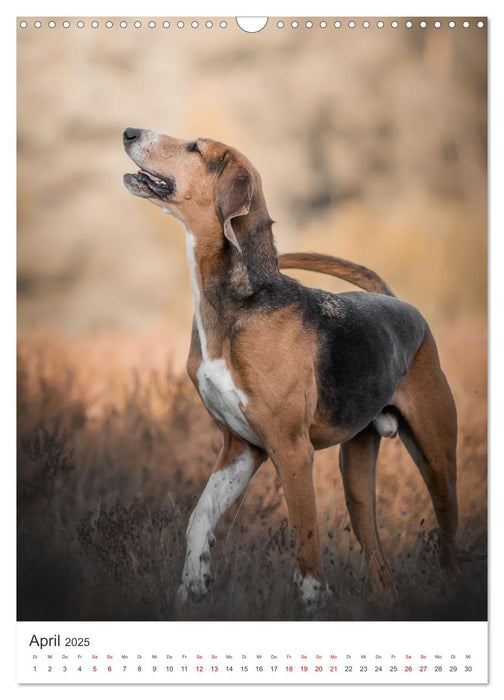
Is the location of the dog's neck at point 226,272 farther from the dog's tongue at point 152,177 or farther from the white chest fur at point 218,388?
the dog's tongue at point 152,177

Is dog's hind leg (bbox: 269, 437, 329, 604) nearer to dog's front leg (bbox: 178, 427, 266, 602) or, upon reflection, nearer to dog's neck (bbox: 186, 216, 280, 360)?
dog's front leg (bbox: 178, 427, 266, 602)

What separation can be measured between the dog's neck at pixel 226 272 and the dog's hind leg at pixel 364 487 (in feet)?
4.42

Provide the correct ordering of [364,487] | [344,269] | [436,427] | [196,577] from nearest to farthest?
[196,577], [436,427], [364,487], [344,269]

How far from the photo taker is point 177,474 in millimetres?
6125

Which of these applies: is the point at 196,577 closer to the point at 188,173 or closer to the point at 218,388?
the point at 218,388

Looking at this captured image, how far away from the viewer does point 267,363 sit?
4.71m

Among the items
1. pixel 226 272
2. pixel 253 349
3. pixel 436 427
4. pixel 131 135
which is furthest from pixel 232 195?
pixel 436 427

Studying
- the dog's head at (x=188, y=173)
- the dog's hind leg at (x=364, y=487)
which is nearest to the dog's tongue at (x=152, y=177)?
the dog's head at (x=188, y=173)
